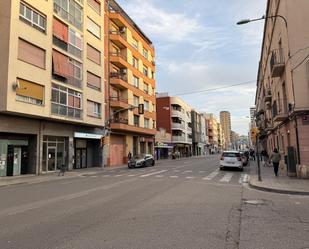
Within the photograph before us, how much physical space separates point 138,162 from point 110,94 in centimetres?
1046

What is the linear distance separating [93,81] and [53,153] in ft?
30.9

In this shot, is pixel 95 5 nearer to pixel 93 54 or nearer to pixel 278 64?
pixel 93 54

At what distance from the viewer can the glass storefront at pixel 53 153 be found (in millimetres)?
27031

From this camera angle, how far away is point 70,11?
2977 cm

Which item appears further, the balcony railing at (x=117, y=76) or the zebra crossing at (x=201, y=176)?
the balcony railing at (x=117, y=76)

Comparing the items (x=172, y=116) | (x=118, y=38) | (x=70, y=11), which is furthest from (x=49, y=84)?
(x=172, y=116)

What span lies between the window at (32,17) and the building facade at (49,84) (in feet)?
0.24

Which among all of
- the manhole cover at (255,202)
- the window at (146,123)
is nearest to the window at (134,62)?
the window at (146,123)

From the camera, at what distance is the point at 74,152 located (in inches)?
1267

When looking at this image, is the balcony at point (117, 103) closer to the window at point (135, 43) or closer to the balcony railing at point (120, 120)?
the balcony railing at point (120, 120)

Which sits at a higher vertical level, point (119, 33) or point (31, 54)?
point (119, 33)

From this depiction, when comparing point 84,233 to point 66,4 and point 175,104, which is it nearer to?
point 66,4

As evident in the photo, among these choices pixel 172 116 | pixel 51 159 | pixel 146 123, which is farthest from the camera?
pixel 172 116

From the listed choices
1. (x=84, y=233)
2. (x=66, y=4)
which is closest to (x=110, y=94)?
(x=66, y=4)
